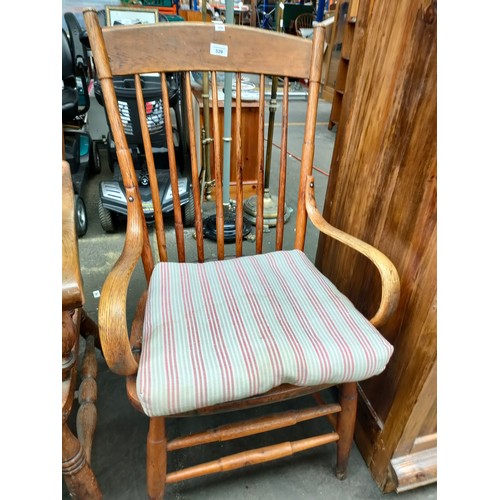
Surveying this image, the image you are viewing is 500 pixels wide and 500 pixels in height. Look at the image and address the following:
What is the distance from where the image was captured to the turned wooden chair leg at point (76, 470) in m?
0.60

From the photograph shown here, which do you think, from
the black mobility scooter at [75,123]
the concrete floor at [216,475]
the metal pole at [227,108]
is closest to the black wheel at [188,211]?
the metal pole at [227,108]

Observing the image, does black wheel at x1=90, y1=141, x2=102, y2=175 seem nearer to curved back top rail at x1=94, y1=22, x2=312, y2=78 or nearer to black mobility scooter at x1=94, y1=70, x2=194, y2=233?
black mobility scooter at x1=94, y1=70, x2=194, y2=233

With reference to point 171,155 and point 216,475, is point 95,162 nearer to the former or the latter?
point 171,155

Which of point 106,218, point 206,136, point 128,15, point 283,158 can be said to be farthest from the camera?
point 128,15

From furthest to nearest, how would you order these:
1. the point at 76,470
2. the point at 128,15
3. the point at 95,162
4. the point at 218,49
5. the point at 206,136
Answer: the point at 95,162 < the point at 128,15 < the point at 206,136 < the point at 218,49 < the point at 76,470

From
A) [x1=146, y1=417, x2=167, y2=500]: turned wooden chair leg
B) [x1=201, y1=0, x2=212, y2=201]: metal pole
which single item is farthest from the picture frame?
[x1=146, y1=417, x2=167, y2=500]: turned wooden chair leg

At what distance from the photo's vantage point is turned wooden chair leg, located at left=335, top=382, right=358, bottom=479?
0.72 metres

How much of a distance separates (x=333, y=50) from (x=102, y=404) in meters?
4.58

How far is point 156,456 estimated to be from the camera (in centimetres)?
65

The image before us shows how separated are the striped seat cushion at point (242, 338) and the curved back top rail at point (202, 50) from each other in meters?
0.43

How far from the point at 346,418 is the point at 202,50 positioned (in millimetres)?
823

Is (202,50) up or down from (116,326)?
up

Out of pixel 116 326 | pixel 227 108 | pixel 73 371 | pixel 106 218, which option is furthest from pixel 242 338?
pixel 106 218
